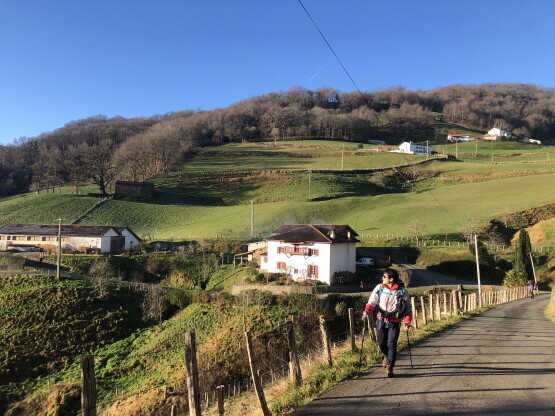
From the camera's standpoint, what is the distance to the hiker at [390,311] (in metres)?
7.50

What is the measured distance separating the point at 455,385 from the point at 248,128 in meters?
136

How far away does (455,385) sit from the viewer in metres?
7.06

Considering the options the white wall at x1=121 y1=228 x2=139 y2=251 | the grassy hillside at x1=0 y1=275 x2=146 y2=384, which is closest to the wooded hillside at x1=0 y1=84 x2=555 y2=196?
the white wall at x1=121 y1=228 x2=139 y2=251

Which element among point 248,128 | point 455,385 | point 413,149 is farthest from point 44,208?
point 413,149

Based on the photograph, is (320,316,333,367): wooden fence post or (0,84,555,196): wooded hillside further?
(0,84,555,196): wooded hillside

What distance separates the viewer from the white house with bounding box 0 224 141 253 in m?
48.0

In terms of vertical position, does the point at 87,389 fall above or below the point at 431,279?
above

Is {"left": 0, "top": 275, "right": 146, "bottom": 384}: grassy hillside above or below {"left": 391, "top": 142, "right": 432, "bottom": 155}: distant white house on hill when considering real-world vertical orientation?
below

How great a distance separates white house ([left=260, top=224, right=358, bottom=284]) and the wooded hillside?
52.0m

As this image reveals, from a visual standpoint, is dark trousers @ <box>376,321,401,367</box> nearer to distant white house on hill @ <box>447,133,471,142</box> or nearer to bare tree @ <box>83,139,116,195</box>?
bare tree @ <box>83,139,116,195</box>

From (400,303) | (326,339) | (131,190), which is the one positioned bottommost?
(326,339)

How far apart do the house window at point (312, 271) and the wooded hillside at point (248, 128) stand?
55861 millimetres

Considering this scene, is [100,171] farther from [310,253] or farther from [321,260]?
[321,260]

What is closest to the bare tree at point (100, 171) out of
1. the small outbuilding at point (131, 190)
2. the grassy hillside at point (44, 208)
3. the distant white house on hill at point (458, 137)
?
the small outbuilding at point (131, 190)
